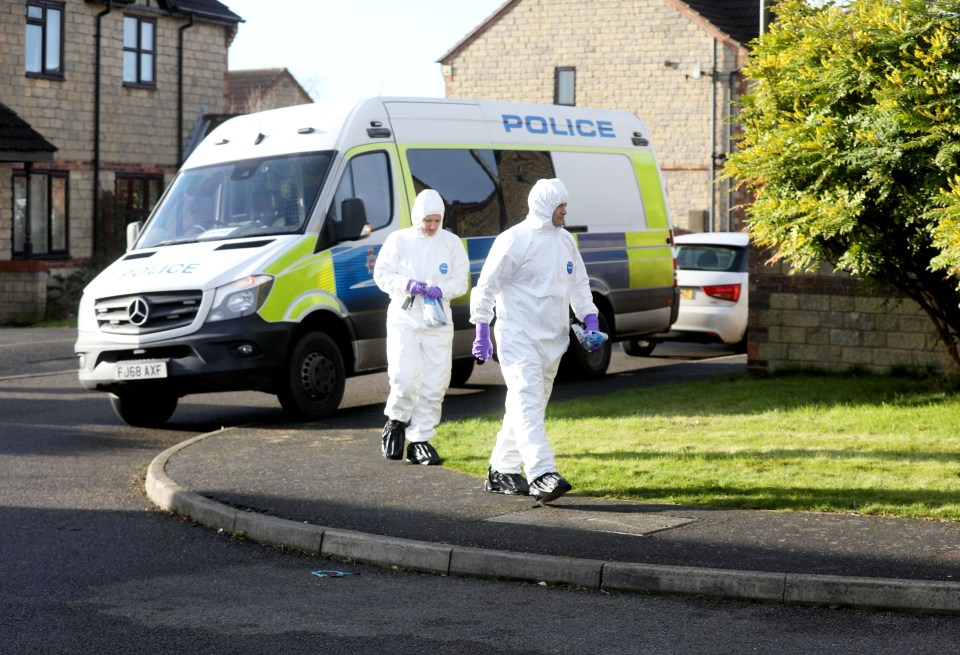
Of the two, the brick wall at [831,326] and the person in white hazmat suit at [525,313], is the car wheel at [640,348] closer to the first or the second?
the brick wall at [831,326]

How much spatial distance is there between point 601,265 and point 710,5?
27.8 meters

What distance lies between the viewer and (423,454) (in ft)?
32.1

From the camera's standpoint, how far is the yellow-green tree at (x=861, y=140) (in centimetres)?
1081

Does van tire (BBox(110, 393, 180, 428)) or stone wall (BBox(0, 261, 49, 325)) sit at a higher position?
stone wall (BBox(0, 261, 49, 325))

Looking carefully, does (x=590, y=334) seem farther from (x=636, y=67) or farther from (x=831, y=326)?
(x=636, y=67)

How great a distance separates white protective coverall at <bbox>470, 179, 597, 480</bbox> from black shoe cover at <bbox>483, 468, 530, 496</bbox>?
4 centimetres

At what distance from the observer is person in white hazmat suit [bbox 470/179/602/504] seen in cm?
840

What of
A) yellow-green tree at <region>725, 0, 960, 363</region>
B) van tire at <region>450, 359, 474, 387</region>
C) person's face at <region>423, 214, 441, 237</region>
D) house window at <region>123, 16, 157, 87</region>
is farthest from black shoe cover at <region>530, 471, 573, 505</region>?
house window at <region>123, 16, 157, 87</region>

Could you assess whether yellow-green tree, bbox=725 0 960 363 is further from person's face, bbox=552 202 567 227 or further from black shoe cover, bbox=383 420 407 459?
black shoe cover, bbox=383 420 407 459

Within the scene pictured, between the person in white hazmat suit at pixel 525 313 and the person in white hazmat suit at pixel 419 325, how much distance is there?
1300 millimetres

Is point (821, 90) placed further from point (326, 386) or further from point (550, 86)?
point (550, 86)

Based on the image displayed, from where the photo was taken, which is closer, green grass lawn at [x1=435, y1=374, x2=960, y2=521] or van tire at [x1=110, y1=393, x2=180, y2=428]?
green grass lawn at [x1=435, y1=374, x2=960, y2=521]

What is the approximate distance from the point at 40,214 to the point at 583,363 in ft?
60.2

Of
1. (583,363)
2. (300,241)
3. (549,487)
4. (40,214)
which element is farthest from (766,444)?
(40,214)
